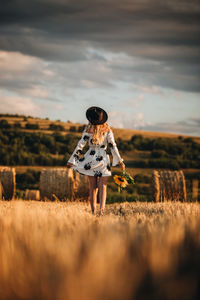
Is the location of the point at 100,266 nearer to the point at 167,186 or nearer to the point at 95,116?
the point at 95,116

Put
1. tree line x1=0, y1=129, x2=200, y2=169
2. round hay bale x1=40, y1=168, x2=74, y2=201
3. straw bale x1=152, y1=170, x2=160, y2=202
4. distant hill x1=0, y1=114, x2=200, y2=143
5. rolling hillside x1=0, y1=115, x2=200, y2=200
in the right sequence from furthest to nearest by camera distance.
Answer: distant hill x1=0, y1=114, x2=200, y2=143, tree line x1=0, y1=129, x2=200, y2=169, rolling hillside x1=0, y1=115, x2=200, y2=200, round hay bale x1=40, y1=168, x2=74, y2=201, straw bale x1=152, y1=170, x2=160, y2=202

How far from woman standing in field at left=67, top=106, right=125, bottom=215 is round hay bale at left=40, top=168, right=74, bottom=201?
5.76 metres

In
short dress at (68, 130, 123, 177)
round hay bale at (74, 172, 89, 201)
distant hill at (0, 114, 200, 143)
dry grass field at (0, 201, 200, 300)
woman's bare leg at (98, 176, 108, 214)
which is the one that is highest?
distant hill at (0, 114, 200, 143)

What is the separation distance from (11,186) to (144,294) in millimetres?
12269

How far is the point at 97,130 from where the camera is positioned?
6113 millimetres

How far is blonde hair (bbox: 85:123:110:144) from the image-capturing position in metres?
6.03

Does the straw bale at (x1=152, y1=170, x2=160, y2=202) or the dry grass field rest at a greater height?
the dry grass field

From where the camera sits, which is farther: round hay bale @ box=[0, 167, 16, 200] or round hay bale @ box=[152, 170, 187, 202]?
round hay bale @ box=[0, 167, 16, 200]

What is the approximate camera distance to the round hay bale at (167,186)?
11.8 meters

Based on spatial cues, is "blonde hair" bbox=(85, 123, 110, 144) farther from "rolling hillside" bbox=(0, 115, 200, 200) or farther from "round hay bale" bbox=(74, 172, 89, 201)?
"rolling hillside" bbox=(0, 115, 200, 200)

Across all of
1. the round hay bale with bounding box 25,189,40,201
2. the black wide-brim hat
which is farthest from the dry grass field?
the round hay bale with bounding box 25,189,40,201

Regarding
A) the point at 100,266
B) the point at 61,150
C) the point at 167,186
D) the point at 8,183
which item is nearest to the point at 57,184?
the point at 8,183

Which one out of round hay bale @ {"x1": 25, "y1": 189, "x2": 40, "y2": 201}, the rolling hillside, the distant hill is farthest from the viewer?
the distant hill

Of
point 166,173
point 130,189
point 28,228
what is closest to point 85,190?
point 166,173
